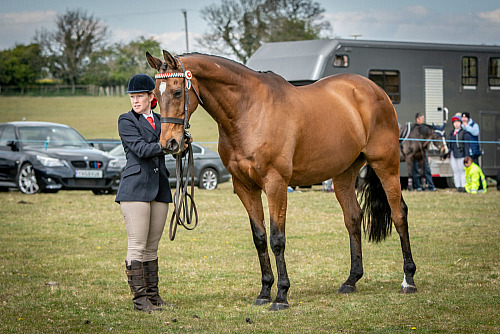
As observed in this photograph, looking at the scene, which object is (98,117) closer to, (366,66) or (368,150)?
(366,66)

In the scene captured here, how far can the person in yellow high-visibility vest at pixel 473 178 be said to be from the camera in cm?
1772

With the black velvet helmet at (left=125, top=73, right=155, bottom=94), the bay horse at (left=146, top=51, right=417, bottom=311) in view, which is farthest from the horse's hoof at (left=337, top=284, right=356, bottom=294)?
the black velvet helmet at (left=125, top=73, right=155, bottom=94)

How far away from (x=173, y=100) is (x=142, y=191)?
3.03 feet

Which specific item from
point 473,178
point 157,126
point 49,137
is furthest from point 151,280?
point 473,178

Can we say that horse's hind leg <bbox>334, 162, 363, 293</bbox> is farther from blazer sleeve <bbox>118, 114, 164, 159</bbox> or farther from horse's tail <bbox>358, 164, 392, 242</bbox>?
blazer sleeve <bbox>118, 114, 164, 159</bbox>

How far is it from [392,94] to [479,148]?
2835 mm

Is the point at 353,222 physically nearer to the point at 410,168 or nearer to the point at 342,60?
the point at 342,60

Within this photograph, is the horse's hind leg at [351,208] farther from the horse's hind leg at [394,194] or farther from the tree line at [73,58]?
the tree line at [73,58]

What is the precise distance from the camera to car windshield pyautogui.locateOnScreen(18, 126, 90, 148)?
17756 millimetres

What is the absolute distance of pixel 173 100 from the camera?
5238mm

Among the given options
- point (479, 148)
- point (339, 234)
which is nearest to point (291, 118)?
point (339, 234)

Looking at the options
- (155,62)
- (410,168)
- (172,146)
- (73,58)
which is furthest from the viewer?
(73,58)

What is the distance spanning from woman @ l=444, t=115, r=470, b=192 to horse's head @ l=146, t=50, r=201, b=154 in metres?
13.7

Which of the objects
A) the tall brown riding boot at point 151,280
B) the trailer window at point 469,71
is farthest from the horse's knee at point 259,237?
the trailer window at point 469,71
